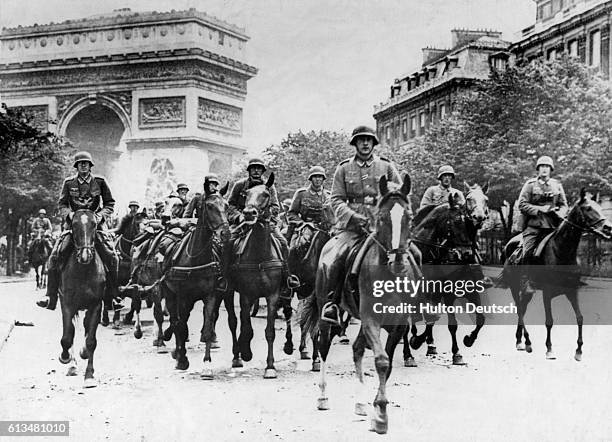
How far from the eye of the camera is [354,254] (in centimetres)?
925

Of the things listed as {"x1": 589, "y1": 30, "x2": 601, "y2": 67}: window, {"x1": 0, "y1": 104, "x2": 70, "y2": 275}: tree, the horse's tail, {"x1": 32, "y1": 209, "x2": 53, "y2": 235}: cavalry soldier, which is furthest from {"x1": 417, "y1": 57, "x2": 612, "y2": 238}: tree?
{"x1": 32, "y1": 209, "x2": 53, "y2": 235}: cavalry soldier

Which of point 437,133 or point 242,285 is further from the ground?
point 437,133

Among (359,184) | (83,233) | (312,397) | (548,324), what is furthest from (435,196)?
(83,233)

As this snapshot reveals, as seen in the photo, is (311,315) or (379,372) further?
(311,315)

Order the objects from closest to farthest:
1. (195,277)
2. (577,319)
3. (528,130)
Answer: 1. (195,277)
2. (577,319)
3. (528,130)

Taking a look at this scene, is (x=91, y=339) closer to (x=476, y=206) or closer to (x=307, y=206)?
(x=307, y=206)

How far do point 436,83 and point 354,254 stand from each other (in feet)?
36.9

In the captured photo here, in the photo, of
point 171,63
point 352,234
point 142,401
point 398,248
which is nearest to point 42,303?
point 142,401

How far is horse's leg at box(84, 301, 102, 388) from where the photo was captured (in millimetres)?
10844

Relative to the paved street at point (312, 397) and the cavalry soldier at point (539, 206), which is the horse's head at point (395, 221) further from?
the cavalry soldier at point (539, 206)

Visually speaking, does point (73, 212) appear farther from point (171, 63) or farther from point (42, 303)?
point (171, 63)

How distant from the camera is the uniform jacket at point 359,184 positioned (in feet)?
31.4

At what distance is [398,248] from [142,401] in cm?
420

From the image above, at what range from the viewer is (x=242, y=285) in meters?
11.6
